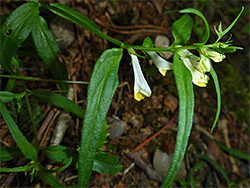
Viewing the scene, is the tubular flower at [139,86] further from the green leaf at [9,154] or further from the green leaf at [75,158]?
the green leaf at [9,154]

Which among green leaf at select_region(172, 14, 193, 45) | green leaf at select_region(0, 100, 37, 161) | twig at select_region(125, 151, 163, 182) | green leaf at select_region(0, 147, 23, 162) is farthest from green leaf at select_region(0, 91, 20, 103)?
green leaf at select_region(172, 14, 193, 45)

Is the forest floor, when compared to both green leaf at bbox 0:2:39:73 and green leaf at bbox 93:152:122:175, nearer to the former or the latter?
green leaf at bbox 93:152:122:175

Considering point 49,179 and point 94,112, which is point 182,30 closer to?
point 94,112

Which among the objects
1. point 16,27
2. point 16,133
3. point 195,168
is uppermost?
point 16,27

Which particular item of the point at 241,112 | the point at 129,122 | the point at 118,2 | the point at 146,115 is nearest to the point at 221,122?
the point at 241,112

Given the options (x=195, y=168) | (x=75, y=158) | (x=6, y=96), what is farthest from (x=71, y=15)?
(x=195, y=168)

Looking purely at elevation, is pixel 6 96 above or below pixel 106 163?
above

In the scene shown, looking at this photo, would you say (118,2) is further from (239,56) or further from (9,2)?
(239,56)
